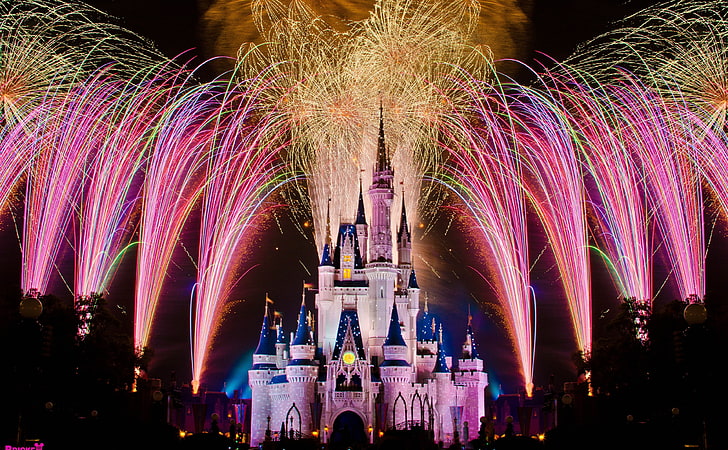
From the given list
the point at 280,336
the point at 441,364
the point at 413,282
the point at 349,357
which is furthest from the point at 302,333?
the point at 441,364

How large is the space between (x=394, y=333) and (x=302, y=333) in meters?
8.70

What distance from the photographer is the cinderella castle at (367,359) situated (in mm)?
88438

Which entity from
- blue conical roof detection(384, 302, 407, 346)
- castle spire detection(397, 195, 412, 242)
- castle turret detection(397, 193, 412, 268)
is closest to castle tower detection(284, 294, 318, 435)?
blue conical roof detection(384, 302, 407, 346)

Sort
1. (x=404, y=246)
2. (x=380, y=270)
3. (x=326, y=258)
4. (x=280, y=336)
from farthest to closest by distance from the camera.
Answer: (x=404, y=246)
(x=280, y=336)
(x=326, y=258)
(x=380, y=270)

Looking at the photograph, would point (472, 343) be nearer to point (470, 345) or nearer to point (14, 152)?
point (470, 345)

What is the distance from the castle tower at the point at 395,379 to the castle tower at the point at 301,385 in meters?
6.57

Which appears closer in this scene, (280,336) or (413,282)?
(413,282)

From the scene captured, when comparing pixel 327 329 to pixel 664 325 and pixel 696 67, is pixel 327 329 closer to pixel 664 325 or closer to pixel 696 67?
pixel 664 325

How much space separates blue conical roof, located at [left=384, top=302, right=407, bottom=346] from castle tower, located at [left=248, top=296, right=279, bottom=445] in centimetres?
1222

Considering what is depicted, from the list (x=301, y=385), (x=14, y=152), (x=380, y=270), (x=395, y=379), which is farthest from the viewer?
(x=380, y=270)

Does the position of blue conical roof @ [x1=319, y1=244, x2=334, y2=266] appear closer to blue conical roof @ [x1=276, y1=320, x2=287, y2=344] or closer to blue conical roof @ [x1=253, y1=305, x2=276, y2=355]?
blue conical roof @ [x1=253, y1=305, x2=276, y2=355]

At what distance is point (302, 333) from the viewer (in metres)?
92.1

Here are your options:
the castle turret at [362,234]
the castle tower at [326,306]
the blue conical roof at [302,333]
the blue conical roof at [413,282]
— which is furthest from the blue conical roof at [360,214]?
the blue conical roof at [302,333]

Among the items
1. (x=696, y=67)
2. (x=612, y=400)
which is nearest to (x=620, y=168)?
(x=696, y=67)
